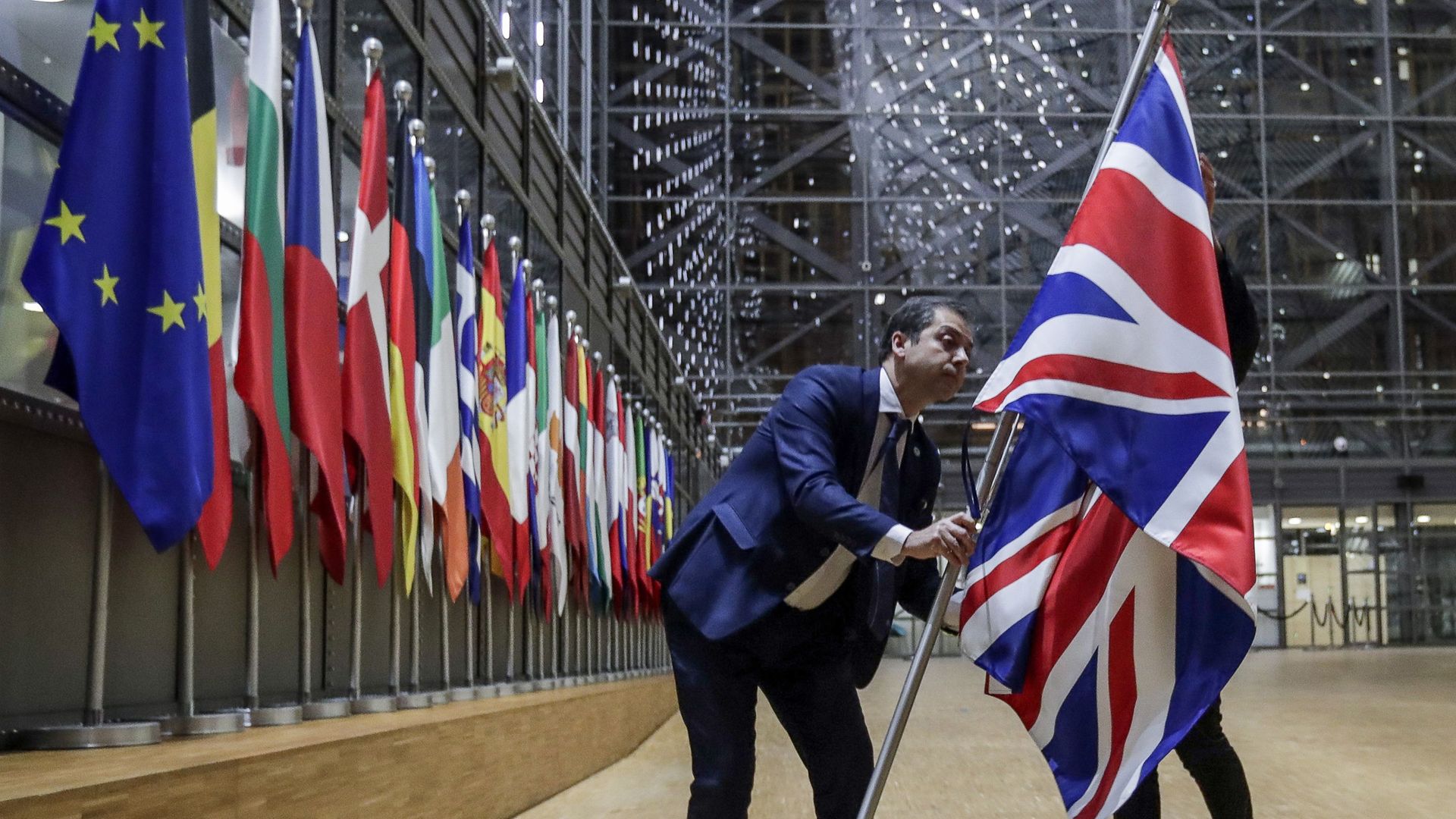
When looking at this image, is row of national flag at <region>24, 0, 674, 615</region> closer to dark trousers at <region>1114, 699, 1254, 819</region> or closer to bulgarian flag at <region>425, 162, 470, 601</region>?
bulgarian flag at <region>425, 162, 470, 601</region>

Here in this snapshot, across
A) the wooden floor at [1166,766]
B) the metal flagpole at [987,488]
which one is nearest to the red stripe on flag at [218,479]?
the metal flagpole at [987,488]

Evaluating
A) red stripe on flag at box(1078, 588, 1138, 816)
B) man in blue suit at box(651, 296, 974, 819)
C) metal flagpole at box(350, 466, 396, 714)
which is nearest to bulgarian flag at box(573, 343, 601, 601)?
metal flagpole at box(350, 466, 396, 714)

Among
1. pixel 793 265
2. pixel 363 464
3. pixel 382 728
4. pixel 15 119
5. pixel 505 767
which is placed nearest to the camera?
A: pixel 15 119

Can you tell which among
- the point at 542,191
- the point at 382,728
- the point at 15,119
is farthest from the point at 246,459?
the point at 542,191

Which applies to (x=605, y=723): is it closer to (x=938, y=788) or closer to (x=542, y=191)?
(x=938, y=788)

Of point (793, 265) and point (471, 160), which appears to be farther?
point (793, 265)

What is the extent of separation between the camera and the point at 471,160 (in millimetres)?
8828

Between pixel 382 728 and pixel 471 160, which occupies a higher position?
pixel 471 160

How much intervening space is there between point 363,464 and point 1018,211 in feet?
76.6

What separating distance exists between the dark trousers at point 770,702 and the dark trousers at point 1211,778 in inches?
Answer: 26.3

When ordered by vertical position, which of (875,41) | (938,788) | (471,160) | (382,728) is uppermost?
(875,41)

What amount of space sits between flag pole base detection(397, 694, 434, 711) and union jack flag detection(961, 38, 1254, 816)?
127 inches

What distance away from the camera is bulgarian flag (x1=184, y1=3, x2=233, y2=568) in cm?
392

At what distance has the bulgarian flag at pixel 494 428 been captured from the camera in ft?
24.9
